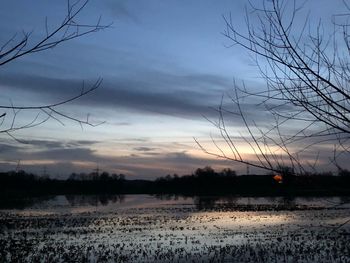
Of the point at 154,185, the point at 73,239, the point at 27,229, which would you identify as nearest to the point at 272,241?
the point at 73,239

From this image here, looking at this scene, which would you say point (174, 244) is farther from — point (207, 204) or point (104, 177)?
point (104, 177)

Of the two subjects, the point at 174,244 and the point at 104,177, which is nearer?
the point at 174,244

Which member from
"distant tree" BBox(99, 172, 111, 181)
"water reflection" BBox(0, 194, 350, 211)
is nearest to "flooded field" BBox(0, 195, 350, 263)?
"water reflection" BBox(0, 194, 350, 211)

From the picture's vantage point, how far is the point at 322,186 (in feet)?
11.9

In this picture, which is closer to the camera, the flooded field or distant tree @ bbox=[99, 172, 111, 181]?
the flooded field

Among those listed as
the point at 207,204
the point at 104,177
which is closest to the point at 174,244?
the point at 207,204

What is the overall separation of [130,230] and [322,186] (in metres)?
25.8

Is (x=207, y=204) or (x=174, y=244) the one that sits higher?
(x=207, y=204)

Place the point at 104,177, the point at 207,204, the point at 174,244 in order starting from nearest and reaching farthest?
the point at 174,244, the point at 207,204, the point at 104,177

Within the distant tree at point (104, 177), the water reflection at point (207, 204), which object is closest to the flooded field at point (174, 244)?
the water reflection at point (207, 204)

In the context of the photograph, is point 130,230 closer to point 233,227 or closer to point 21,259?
point 233,227

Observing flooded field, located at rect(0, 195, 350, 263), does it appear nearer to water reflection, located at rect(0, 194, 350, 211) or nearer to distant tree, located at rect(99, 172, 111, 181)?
water reflection, located at rect(0, 194, 350, 211)

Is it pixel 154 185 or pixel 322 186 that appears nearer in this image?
pixel 322 186

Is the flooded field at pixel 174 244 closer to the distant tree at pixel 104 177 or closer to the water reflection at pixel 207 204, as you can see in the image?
the water reflection at pixel 207 204
